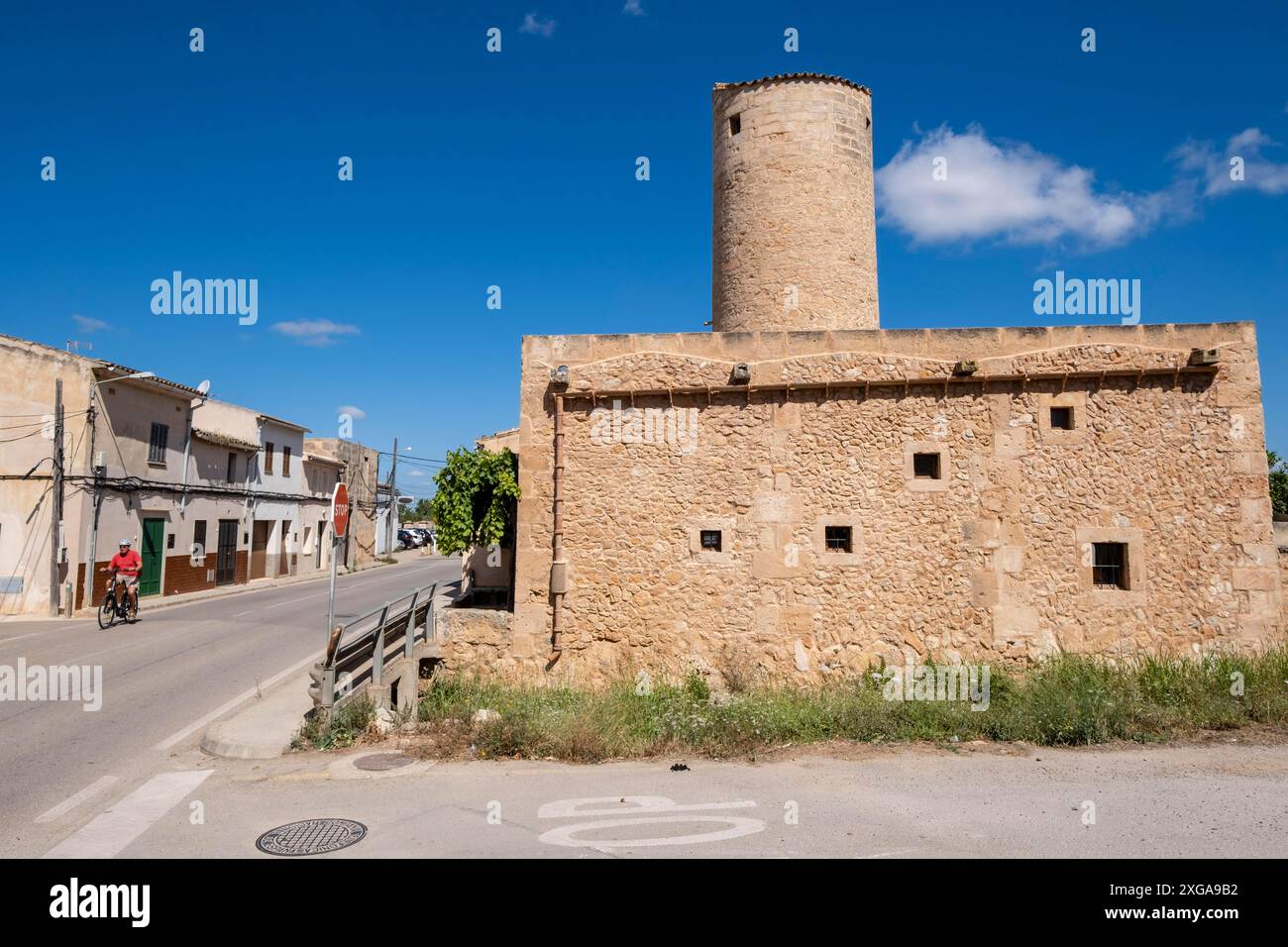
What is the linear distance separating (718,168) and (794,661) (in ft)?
28.9

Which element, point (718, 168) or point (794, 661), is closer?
point (794, 661)

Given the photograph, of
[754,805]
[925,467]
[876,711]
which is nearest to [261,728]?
[754,805]

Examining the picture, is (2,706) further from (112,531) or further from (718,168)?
(718,168)

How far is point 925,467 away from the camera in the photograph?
32.7 feet

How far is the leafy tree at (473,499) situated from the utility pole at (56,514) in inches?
531

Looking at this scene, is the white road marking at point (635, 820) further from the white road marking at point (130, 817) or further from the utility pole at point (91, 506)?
the utility pole at point (91, 506)

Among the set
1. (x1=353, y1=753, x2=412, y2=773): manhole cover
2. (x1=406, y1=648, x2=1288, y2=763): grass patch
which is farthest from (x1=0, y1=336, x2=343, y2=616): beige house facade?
(x1=353, y1=753, x2=412, y2=773): manhole cover

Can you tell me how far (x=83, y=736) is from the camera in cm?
827

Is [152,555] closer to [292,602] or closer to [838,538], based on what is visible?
[292,602]

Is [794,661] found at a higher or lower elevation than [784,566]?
lower

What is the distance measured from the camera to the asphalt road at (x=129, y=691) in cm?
655

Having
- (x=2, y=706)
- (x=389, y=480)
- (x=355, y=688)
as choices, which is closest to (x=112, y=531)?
(x=2, y=706)

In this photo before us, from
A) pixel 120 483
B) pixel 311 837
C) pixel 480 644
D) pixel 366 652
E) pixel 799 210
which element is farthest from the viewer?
pixel 120 483

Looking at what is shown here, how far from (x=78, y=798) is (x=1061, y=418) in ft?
38.6
